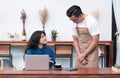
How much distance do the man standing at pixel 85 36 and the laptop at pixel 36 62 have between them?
2.44 feet

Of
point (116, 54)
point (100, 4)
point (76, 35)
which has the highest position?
point (100, 4)

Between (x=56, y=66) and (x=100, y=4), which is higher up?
(x=100, y=4)

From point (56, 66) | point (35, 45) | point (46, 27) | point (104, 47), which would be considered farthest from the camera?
point (46, 27)

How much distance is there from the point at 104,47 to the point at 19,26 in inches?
79.9

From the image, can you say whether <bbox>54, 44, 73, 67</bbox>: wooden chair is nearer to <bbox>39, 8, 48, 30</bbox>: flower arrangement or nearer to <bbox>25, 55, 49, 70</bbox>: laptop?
<bbox>39, 8, 48, 30</bbox>: flower arrangement

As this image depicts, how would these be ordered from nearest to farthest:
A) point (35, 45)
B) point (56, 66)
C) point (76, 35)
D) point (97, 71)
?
point (97, 71), point (56, 66), point (35, 45), point (76, 35)

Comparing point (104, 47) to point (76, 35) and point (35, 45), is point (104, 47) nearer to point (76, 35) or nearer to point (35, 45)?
point (76, 35)

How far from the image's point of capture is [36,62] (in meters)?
3.15

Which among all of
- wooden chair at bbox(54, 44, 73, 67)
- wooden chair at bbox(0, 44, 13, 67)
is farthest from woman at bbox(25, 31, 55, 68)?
wooden chair at bbox(0, 44, 13, 67)

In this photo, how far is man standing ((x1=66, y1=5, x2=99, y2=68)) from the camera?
3.71m

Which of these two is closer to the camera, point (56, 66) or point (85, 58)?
point (56, 66)

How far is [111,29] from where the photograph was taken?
23.0 feet

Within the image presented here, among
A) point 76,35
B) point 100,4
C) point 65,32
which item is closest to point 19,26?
point 65,32

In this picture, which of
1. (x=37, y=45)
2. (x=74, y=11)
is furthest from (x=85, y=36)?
(x=37, y=45)
